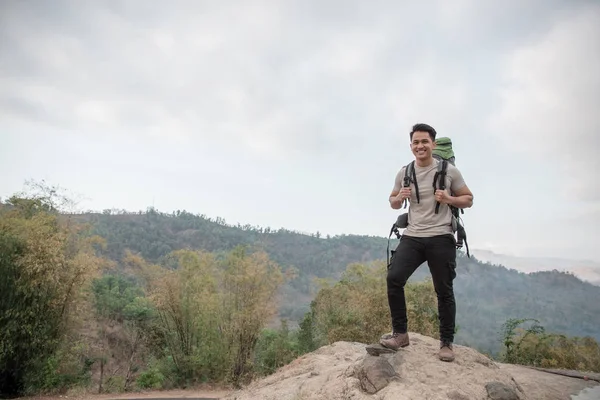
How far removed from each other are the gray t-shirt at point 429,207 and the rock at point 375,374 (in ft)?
4.22

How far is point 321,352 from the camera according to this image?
21.4 ft

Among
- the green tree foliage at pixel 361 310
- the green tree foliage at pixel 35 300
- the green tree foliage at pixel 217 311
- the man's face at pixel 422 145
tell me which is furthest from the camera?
the green tree foliage at pixel 217 311

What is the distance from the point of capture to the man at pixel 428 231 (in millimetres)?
3609

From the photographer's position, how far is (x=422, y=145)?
3.71 m

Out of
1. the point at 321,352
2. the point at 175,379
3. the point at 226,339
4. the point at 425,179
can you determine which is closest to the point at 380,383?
the point at 425,179

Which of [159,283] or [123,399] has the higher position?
[159,283]

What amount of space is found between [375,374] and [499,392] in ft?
3.74

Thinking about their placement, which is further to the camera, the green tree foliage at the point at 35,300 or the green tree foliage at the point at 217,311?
the green tree foliage at the point at 217,311

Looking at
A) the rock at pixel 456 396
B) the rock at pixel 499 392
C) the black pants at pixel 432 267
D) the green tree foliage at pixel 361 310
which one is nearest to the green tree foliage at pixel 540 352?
the green tree foliage at pixel 361 310

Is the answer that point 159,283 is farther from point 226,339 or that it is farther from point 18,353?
point 18,353

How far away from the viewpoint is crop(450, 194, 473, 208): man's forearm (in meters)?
3.50

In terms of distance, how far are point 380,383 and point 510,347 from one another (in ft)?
54.6

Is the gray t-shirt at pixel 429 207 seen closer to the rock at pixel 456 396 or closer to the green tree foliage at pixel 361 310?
the rock at pixel 456 396

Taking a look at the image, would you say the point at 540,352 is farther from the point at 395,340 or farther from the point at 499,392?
the point at 395,340
